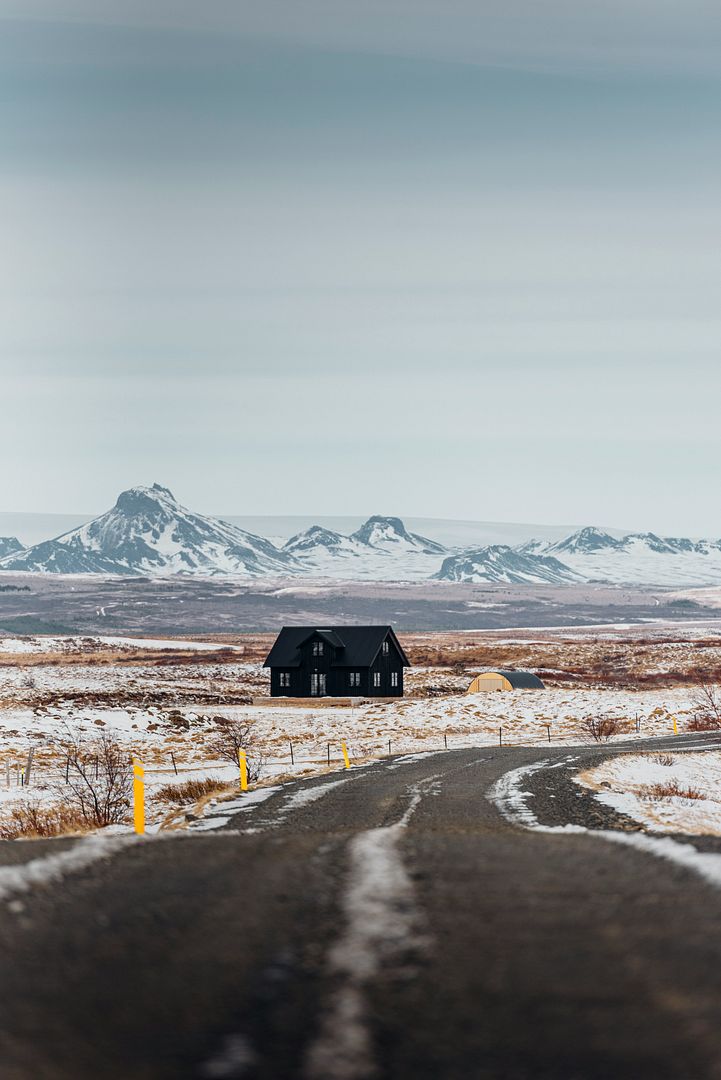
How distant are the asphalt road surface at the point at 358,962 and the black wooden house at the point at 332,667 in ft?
221

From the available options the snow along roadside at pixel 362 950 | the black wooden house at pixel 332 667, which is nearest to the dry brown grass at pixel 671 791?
the snow along roadside at pixel 362 950

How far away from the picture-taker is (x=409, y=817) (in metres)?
16.8

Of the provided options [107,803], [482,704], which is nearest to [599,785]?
[107,803]

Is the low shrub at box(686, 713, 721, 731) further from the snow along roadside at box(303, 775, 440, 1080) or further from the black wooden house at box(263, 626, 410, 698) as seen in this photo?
the snow along roadside at box(303, 775, 440, 1080)

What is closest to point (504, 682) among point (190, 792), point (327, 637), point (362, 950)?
point (327, 637)

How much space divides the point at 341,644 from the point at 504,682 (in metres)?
13.8

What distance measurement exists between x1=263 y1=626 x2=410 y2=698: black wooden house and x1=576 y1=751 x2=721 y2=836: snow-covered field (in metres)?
43.1

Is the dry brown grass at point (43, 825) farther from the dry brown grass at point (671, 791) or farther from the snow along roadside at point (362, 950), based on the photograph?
the dry brown grass at point (671, 791)

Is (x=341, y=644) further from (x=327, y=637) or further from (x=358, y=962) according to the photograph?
(x=358, y=962)

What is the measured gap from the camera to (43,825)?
63.6ft

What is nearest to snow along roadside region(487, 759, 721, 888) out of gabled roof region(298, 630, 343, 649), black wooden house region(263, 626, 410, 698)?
black wooden house region(263, 626, 410, 698)

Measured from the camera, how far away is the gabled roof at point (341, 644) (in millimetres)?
77625

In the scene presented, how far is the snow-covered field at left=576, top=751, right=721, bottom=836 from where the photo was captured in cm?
1778

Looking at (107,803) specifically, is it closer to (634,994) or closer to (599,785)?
(599,785)
